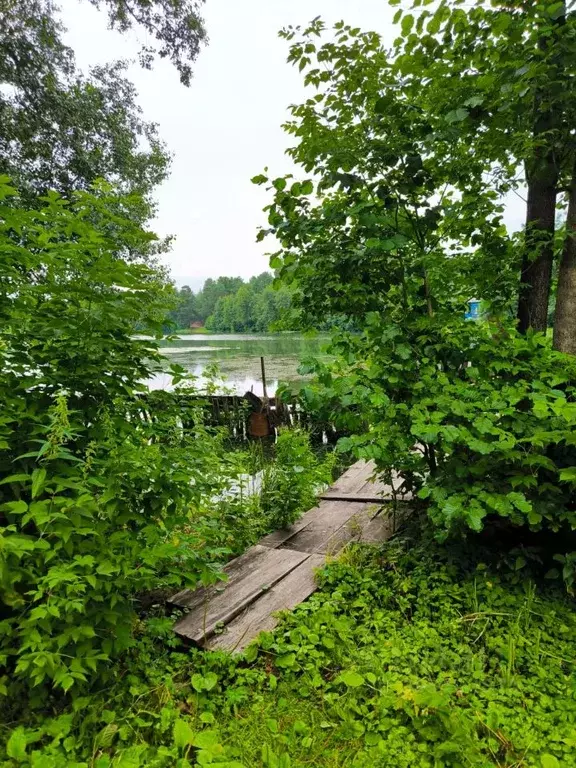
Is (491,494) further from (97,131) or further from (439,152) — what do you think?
(97,131)

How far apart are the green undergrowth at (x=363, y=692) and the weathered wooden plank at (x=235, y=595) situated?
134 millimetres

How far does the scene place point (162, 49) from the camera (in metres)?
8.07

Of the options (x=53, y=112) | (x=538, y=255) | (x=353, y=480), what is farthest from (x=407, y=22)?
(x=53, y=112)

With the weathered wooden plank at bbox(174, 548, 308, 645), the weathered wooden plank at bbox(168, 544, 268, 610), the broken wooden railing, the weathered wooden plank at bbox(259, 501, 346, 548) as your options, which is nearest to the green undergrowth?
the weathered wooden plank at bbox(174, 548, 308, 645)

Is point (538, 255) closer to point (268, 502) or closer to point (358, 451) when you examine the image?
point (358, 451)

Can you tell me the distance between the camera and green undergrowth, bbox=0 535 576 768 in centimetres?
132

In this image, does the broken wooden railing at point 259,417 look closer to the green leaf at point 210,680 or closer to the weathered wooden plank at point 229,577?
the weathered wooden plank at point 229,577

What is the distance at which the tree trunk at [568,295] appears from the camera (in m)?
2.22

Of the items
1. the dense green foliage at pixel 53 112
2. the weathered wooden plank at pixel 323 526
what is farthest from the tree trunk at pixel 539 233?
the dense green foliage at pixel 53 112

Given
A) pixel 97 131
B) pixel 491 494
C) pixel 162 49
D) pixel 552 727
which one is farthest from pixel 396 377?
pixel 162 49

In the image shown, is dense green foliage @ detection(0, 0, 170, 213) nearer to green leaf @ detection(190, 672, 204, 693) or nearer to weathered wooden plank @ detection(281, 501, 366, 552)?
weathered wooden plank @ detection(281, 501, 366, 552)

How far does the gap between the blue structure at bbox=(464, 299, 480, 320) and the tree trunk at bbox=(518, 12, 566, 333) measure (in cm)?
25

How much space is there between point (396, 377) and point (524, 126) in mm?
1555

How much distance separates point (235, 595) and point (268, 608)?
23 centimetres
